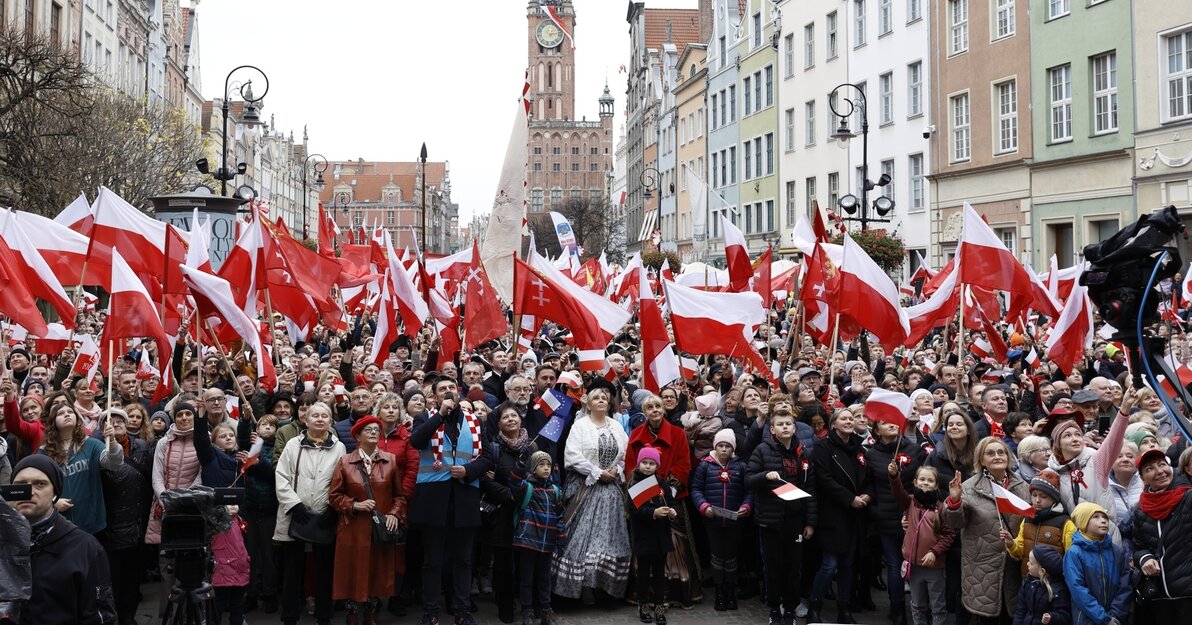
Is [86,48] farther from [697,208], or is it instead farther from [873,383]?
[873,383]

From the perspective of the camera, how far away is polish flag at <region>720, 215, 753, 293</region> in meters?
14.8

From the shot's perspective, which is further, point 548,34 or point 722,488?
point 548,34

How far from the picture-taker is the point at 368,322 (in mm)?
25188

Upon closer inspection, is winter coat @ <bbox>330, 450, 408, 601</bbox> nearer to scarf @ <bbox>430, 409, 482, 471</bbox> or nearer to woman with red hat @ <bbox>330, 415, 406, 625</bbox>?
woman with red hat @ <bbox>330, 415, 406, 625</bbox>

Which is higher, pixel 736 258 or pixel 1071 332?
pixel 736 258

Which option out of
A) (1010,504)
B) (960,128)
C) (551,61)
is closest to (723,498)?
(1010,504)

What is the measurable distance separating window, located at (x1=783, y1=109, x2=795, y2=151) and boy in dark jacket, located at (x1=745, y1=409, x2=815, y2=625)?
4038 cm

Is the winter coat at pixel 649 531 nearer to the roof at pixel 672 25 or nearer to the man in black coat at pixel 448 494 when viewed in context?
the man in black coat at pixel 448 494

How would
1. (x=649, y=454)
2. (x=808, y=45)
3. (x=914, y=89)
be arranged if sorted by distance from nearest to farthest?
(x=649, y=454) < (x=914, y=89) < (x=808, y=45)

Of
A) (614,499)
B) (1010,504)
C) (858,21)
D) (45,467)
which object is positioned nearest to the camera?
(45,467)

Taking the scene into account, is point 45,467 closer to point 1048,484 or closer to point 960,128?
point 1048,484

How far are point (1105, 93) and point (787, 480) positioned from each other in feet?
76.4

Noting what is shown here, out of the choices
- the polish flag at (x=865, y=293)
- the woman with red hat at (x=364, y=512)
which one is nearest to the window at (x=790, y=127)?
the polish flag at (x=865, y=293)

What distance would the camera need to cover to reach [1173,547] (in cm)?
641
